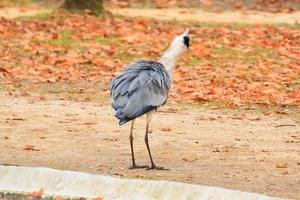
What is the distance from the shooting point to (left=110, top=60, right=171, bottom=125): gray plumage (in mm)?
9922

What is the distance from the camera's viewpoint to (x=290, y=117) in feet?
45.5

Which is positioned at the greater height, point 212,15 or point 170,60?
point 170,60

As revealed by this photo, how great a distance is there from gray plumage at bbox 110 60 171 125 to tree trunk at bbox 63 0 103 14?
508 inches

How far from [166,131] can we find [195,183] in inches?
125

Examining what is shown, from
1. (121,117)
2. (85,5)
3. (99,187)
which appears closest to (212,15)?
(85,5)

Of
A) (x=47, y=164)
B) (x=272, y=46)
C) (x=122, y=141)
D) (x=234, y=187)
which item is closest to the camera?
(x=234, y=187)

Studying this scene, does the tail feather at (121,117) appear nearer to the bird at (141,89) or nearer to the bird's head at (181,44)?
the bird at (141,89)

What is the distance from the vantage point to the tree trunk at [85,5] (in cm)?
2325

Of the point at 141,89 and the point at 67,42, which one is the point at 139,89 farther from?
the point at 67,42

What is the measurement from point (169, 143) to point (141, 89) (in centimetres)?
183

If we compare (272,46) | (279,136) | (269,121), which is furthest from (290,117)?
(272,46)

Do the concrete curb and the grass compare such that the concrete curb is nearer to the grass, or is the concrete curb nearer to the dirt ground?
the dirt ground

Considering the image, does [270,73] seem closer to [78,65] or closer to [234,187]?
[78,65]

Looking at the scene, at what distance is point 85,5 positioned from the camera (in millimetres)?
23250
